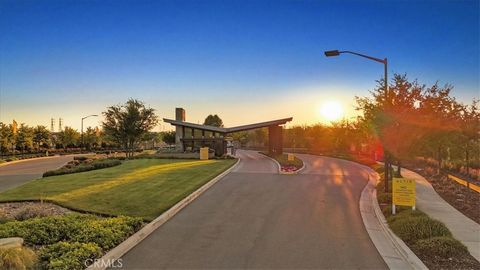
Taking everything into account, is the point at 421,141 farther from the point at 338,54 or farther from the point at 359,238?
→ the point at 359,238

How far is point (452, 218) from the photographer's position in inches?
428

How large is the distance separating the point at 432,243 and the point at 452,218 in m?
3.98

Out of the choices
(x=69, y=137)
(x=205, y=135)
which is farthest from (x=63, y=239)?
(x=69, y=137)

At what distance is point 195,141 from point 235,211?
2847 cm

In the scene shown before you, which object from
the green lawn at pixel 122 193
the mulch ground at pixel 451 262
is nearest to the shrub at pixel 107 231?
the green lawn at pixel 122 193

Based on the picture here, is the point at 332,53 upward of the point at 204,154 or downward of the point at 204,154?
upward

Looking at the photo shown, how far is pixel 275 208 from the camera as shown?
12.3 meters

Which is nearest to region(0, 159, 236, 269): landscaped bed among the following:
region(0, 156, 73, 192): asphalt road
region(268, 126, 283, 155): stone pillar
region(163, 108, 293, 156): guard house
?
region(0, 156, 73, 192): asphalt road

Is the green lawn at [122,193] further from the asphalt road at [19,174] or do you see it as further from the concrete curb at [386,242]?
the concrete curb at [386,242]

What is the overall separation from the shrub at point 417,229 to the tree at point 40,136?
2400 inches

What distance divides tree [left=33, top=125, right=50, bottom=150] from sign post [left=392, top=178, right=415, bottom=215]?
59979mm

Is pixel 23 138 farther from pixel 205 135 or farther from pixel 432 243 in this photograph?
pixel 432 243

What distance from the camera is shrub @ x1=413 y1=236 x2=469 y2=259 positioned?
24.1 ft

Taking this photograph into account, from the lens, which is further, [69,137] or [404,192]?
[69,137]
